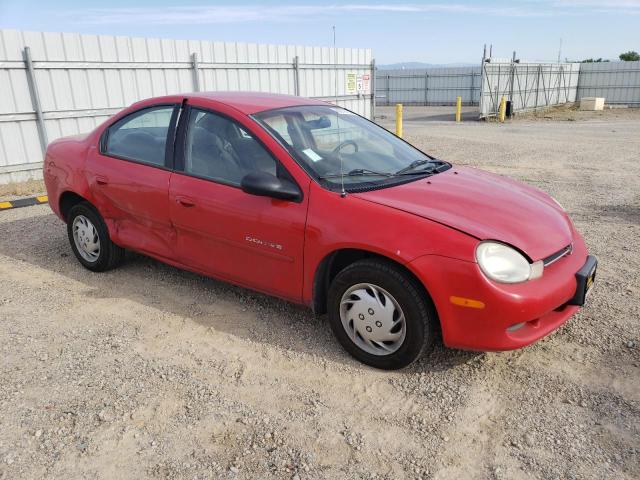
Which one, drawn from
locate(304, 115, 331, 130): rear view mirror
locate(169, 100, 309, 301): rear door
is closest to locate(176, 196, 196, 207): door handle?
locate(169, 100, 309, 301): rear door

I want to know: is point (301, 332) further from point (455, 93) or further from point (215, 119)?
point (455, 93)

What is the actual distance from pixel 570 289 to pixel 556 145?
12.4 m

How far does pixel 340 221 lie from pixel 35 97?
816 cm

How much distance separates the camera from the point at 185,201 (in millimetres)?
3932

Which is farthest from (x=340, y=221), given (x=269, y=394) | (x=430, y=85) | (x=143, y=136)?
(x=430, y=85)

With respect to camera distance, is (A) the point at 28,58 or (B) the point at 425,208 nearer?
(B) the point at 425,208

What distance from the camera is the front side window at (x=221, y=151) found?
3676 millimetres

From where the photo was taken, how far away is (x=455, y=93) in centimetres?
3278

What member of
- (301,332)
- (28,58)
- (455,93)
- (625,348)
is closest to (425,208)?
(301,332)

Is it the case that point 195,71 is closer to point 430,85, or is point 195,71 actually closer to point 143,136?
point 143,136

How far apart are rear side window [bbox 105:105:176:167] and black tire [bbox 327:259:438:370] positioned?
1847 mm

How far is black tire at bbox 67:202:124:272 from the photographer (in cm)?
477

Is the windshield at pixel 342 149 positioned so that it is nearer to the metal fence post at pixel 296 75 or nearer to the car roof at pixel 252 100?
the car roof at pixel 252 100

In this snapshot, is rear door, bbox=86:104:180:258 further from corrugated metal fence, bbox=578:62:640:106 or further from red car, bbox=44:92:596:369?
corrugated metal fence, bbox=578:62:640:106
